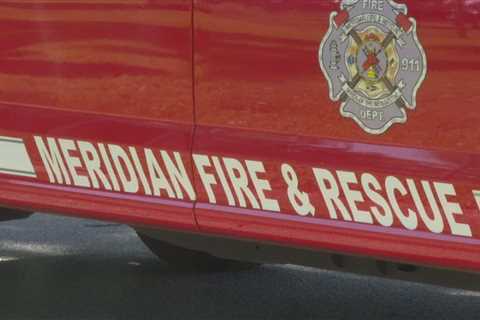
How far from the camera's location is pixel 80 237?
6.14 m

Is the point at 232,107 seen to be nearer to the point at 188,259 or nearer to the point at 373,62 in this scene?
the point at 373,62

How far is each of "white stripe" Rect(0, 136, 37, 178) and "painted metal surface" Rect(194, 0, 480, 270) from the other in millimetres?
591

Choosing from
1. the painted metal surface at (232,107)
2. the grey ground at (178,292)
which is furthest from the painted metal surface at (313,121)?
the grey ground at (178,292)

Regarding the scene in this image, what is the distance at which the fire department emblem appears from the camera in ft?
10.7

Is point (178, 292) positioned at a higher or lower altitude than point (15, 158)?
lower

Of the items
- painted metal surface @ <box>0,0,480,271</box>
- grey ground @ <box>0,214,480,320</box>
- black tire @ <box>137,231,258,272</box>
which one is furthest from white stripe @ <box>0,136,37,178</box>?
black tire @ <box>137,231,258,272</box>

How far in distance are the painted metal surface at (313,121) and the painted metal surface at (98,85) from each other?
3.3 inches

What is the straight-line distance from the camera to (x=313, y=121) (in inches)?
135

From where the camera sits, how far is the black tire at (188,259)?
5301 mm

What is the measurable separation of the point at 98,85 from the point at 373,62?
0.88 metres

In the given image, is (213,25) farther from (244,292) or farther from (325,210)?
(244,292)

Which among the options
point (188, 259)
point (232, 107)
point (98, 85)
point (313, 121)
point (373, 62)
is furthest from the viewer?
point (188, 259)

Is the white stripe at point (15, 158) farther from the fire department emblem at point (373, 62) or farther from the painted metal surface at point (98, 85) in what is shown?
the fire department emblem at point (373, 62)

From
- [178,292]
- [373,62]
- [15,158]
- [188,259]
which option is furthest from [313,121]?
[188,259]
